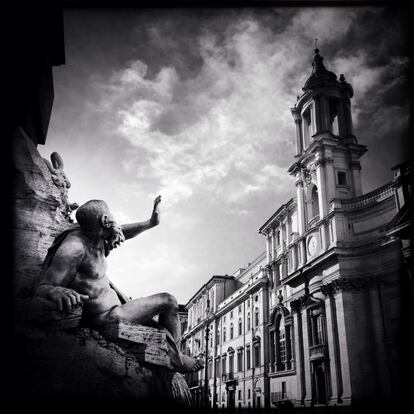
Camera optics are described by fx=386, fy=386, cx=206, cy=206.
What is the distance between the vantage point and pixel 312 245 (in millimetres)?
19781

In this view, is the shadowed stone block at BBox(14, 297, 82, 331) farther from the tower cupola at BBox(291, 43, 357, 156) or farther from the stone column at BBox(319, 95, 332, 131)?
the stone column at BBox(319, 95, 332, 131)

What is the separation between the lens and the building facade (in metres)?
14.8

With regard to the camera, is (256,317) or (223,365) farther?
(223,365)

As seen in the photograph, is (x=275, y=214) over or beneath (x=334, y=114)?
beneath

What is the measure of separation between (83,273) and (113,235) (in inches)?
13.6

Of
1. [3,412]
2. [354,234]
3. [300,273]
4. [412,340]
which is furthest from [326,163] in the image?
[3,412]

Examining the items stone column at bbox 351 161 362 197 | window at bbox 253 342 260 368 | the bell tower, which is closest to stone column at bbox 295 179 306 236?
the bell tower

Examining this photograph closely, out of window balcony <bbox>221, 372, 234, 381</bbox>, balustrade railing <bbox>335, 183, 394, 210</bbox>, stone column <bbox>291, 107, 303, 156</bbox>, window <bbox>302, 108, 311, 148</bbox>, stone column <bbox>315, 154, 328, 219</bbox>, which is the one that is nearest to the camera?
balustrade railing <bbox>335, 183, 394, 210</bbox>

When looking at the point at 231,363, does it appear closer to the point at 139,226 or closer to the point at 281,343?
the point at 281,343

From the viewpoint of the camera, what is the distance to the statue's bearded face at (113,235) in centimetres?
281

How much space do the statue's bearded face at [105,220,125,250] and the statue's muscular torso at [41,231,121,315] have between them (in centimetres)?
10

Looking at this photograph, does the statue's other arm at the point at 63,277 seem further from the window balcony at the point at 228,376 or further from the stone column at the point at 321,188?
the window balcony at the point at 228,376

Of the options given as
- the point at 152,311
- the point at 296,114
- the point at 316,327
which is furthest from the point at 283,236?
the point at 152,311

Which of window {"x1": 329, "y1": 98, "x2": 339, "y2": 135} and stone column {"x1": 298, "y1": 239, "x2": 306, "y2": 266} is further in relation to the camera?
window {"x1": 329, "y1": 98, "x2": 339, "y2": 135}
